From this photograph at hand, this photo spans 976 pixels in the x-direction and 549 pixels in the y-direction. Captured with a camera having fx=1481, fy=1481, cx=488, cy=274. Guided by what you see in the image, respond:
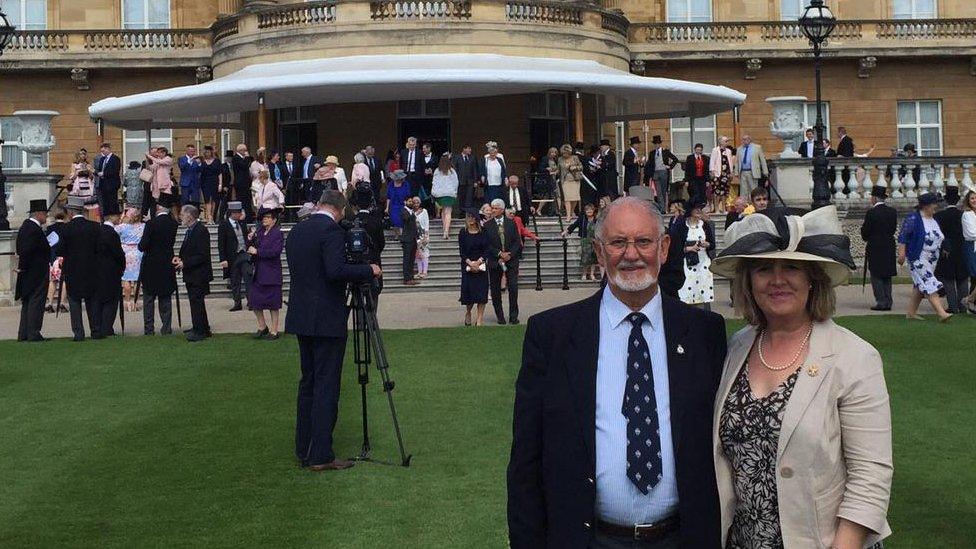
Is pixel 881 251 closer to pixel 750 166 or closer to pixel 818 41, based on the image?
pixel 818 41

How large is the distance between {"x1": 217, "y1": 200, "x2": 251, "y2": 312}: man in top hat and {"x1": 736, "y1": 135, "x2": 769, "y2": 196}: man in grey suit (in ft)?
38.2

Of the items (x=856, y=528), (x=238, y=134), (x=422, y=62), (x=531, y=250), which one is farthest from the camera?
(x=238, y=134)

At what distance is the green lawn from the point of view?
913 cm

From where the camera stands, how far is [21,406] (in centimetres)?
1402

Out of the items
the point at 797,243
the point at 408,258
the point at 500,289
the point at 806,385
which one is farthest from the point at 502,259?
the point at 806,385

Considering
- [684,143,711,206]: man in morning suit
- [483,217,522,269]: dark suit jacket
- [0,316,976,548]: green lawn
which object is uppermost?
[684,143,711,206]: man in morning suit

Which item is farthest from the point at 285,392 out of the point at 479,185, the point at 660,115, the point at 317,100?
the point at 660,115

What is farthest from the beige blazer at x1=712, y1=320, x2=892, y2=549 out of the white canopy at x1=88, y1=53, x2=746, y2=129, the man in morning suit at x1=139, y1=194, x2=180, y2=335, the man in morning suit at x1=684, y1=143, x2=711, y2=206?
the man in morning suit at x1=684, y1=143, x2=711, y2=206

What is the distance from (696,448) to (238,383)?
10.8m

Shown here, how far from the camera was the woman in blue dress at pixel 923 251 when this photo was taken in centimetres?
1961

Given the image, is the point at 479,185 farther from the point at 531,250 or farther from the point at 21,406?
the point at 21,406

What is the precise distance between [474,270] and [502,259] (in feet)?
1.79

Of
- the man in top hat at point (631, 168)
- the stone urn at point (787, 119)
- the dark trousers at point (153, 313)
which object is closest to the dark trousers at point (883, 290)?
the dark trousers at point (153, 313)

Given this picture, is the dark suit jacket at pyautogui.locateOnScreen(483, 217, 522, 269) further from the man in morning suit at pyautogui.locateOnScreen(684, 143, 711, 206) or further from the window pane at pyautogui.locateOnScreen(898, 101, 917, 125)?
the window pane at pyautogui.locateOnScreen(898, 101, 917, 125)
